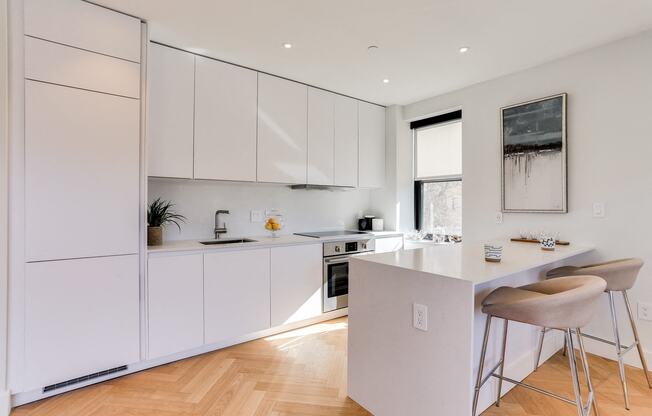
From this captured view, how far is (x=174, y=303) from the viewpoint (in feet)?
7.80

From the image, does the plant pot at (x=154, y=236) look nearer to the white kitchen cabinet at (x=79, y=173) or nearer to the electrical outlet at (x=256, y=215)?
the white kitchen cabinet at (x=79, y=173)

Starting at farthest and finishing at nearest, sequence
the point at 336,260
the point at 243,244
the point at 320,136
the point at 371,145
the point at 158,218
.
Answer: the point at 371,145 → the point at 320,136 → the point at 336,260 → the point at 243,244 → the point at 158,218

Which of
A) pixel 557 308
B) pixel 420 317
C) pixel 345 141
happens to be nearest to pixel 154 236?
pixel 420 317

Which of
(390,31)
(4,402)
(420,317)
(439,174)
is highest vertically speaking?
(390,31)

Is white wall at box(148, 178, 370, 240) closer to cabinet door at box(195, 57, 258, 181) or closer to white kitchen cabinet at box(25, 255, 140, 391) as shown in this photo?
cabinet door at box(195, 57, 258, 181)

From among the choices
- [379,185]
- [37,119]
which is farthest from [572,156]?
[37,119]

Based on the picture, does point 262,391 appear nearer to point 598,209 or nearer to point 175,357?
point 175,357

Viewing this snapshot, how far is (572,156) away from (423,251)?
1626 mm

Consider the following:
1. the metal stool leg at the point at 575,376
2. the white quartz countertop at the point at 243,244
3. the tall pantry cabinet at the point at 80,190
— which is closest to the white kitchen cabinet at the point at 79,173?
the tall pantry cabinet at the point at 80,190

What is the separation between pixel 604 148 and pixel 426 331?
2173mm

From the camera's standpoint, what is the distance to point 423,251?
2121mm

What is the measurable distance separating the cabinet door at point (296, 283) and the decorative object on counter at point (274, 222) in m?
0.32

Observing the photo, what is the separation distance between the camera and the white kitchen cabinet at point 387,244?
3631mm

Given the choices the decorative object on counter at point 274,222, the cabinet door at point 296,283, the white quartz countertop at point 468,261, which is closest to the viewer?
the white quartz countertop at point 468,261
